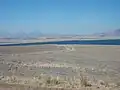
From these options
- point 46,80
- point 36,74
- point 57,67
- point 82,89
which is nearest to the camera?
point 82,89

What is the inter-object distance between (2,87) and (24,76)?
221 cm

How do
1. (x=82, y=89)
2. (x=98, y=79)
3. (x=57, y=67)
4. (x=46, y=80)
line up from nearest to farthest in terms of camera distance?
1. (x=82, y=89)
2. (x=46, y=80)
3. (x=98, y=79)
4. (x=57, y=67)

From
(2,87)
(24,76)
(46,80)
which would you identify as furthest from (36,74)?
(2,87)

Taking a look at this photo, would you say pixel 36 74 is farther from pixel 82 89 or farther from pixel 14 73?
pixel 82 89

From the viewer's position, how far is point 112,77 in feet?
32.0

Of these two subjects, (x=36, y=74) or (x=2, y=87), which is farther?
(x=36, y=74)

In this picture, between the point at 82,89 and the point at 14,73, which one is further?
the point at 14,73

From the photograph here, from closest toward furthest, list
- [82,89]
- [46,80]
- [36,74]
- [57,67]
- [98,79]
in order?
[82,89]
[46,80]
[98,79]
[36,74]
[57,67]

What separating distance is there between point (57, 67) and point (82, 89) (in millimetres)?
4502

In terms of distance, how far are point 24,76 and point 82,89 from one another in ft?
9.66

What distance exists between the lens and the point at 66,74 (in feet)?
33.3

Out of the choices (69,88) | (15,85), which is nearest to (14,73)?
(15,85)

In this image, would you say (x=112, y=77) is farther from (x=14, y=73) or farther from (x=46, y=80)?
(x=14, y=73)

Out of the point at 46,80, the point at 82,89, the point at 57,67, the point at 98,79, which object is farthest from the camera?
the point at 57,67
